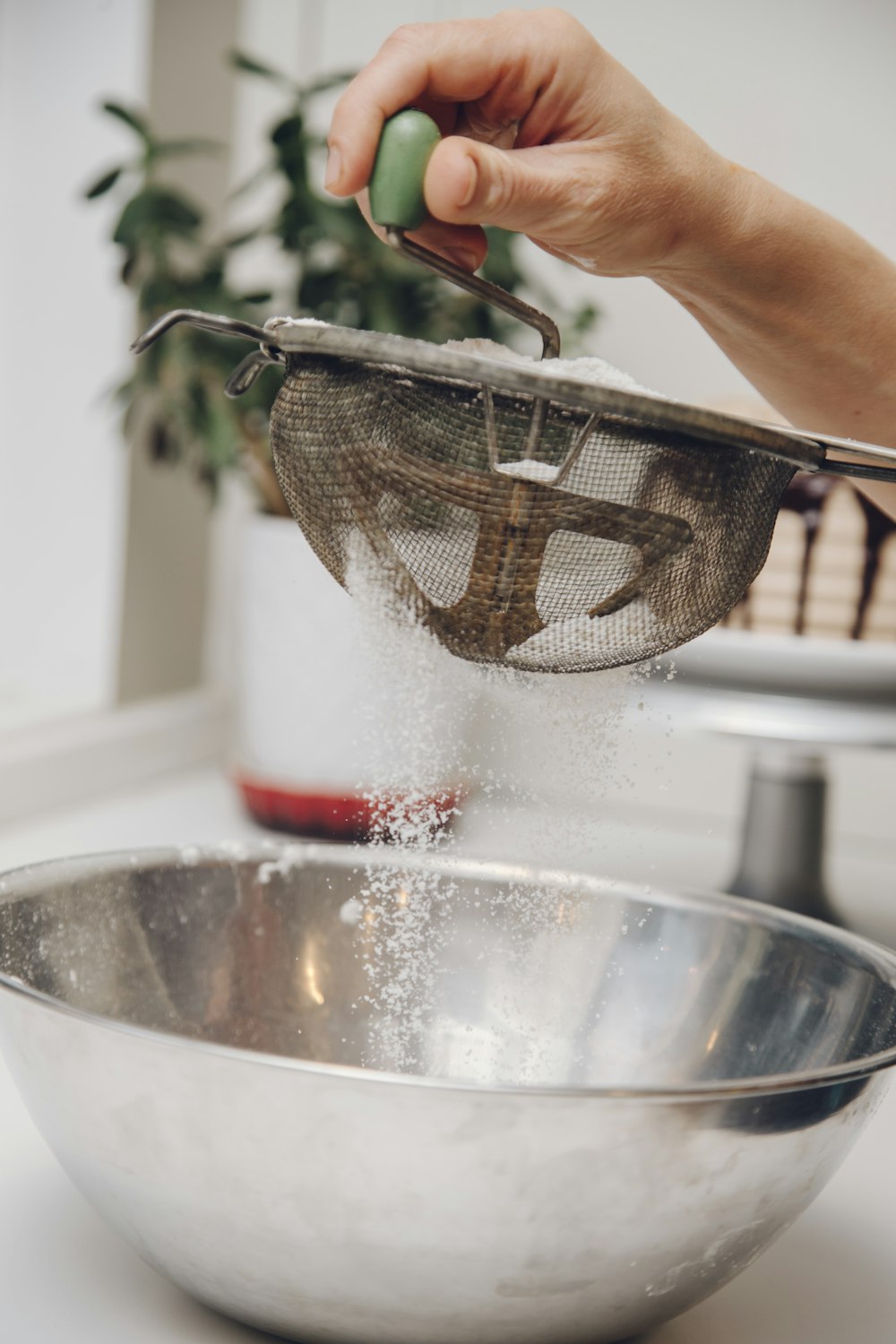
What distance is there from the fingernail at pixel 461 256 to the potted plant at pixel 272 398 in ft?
1.46

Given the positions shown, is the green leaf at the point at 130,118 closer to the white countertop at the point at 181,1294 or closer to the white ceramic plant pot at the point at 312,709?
the white ceramic plant pot at the point at 312,709

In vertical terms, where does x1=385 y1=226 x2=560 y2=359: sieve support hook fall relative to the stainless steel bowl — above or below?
above

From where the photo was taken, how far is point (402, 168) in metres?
0.41

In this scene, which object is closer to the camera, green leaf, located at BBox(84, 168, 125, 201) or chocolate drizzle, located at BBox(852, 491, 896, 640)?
chocolate drizzle, located at BBox(852, 491, 896, 640)

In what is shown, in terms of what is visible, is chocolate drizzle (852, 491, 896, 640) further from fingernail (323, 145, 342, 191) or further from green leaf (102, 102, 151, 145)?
green leaf (102, 102, 151, 145)

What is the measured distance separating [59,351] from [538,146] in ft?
2.62

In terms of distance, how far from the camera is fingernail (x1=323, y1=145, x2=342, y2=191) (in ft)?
1.36

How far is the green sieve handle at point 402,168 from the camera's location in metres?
0.41

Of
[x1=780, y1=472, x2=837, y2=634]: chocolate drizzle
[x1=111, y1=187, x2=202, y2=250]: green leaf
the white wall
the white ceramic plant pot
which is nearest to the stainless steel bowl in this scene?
[x1=780, y1=472, x2=837, y2=634]: chocolate drizzle

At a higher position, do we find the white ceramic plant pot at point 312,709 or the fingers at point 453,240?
the fingers at point 453,240

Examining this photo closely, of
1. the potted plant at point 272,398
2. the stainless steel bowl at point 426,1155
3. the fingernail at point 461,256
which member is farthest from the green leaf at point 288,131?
the stainless steel bowl at point 426,1155

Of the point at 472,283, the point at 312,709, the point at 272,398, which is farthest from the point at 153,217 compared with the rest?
the point at 472,283

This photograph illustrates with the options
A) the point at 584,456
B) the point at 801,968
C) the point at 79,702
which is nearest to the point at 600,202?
the point at 584,456

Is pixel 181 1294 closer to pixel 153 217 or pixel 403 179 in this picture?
pixel 403 179
